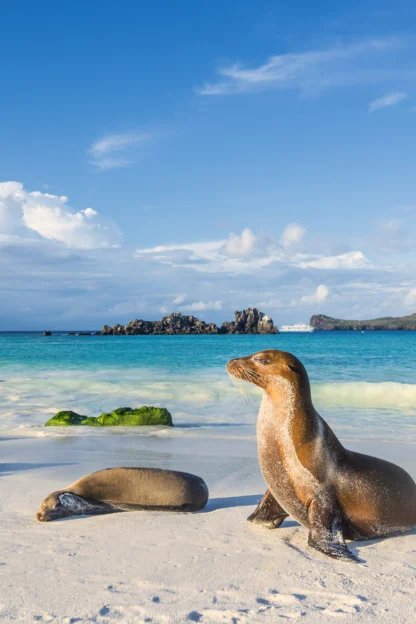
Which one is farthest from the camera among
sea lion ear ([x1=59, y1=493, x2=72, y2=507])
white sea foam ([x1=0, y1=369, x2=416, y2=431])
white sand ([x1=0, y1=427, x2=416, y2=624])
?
white sea foam ([x1=0, y1=369, x2=416, y2=431])

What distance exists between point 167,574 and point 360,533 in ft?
5.46

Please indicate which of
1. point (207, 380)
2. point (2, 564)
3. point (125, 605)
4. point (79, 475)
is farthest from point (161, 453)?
point (207, 380)

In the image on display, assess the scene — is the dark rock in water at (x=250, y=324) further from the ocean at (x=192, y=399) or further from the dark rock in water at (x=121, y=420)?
the dark rock in water at (x=121, y=420)

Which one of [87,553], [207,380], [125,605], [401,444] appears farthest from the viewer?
[207,380]

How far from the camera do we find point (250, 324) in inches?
4867

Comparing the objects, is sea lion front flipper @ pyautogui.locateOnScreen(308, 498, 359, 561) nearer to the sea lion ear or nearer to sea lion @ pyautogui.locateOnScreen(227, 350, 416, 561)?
sea lion @ pyautogui.locateOnScreen(227, 350, 416, 561)

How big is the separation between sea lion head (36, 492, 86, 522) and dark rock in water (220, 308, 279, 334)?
11528 centimetres

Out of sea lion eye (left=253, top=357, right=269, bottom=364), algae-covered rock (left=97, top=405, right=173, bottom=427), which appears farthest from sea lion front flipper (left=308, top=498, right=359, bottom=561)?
algae-covered rock (left=97, top=405, right=173, bottom=427)

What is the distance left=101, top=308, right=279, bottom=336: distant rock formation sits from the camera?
12203cm

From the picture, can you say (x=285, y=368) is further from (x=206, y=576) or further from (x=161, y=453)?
(x=161, y=453)

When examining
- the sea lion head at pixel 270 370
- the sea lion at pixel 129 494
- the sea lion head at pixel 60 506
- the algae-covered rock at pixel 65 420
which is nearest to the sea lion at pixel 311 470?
the sea lion head at pixel 270 370

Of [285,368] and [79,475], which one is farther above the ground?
[285,368]

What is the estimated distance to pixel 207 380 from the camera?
24.6 metres

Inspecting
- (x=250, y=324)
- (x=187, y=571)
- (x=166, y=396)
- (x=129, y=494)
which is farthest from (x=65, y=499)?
(x=250, y=324)
